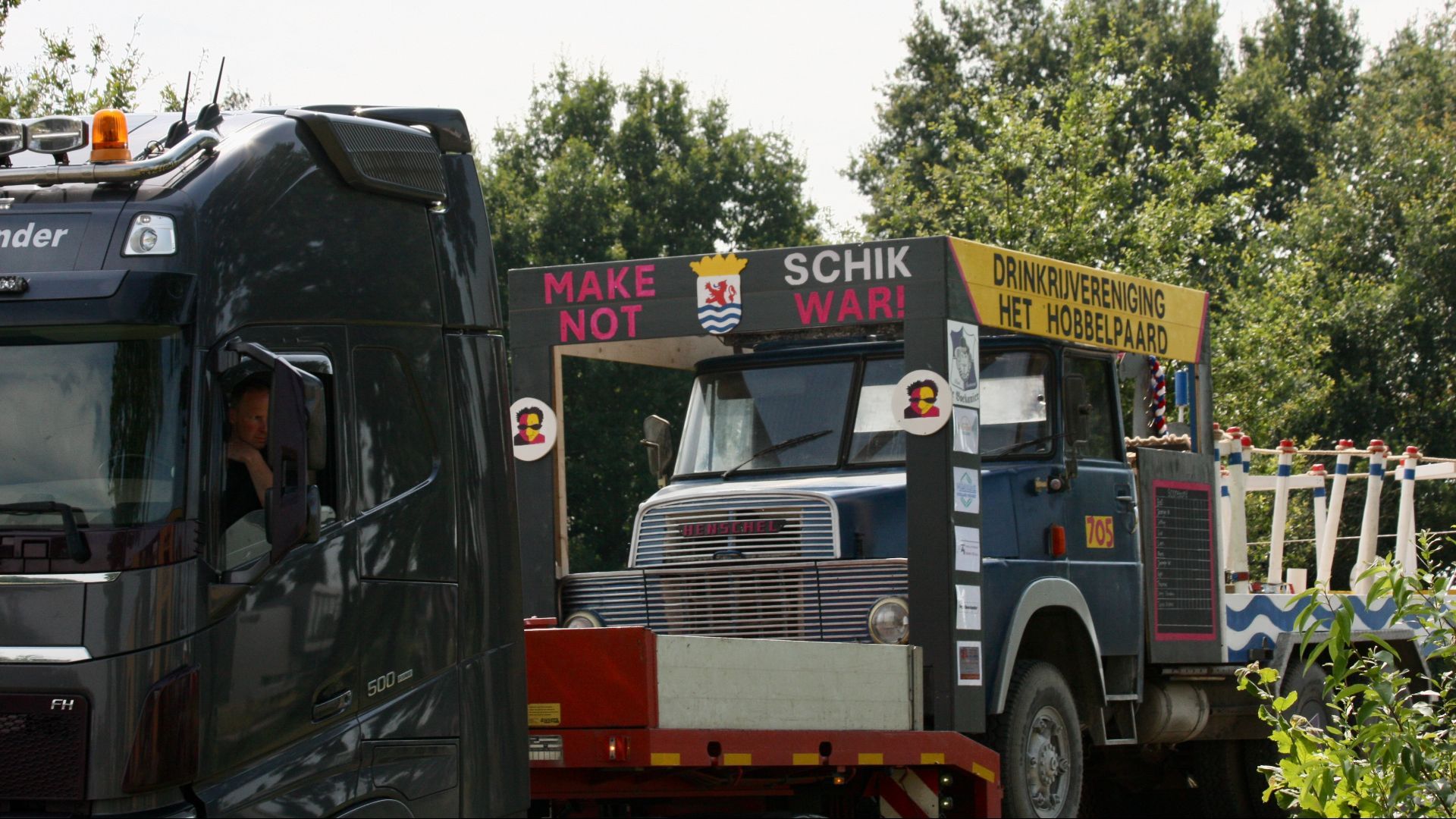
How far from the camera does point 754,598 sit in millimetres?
8930

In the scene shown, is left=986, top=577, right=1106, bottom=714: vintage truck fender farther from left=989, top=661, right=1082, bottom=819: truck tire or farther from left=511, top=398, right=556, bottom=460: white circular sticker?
left=511, top=398, right=556, bottom=460: white circular sticker

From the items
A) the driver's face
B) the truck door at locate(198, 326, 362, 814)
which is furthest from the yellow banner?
the driver's face

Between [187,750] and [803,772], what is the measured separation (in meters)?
3.34

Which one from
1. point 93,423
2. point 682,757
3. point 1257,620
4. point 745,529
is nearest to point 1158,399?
point 1257,620

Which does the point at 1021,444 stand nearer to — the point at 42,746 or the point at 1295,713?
the point at 1295,713

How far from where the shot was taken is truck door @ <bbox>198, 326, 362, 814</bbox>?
535 cm

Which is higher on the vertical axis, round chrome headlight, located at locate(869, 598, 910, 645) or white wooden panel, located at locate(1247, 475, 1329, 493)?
white wooden panel, located at locate(1247, 475, 1329, 493)

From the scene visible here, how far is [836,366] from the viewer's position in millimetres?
9773

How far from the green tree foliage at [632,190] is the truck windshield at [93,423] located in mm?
27494

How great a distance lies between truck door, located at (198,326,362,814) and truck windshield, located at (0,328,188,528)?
0.49 feet

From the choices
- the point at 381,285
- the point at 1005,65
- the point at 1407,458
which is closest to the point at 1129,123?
the point at 1005,65

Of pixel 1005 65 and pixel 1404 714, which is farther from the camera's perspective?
pixel 1005 65

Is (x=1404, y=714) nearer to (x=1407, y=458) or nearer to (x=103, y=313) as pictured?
(x=103, y=313)

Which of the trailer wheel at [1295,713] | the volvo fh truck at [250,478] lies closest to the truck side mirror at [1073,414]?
the trailer wheel at [1295,713]
